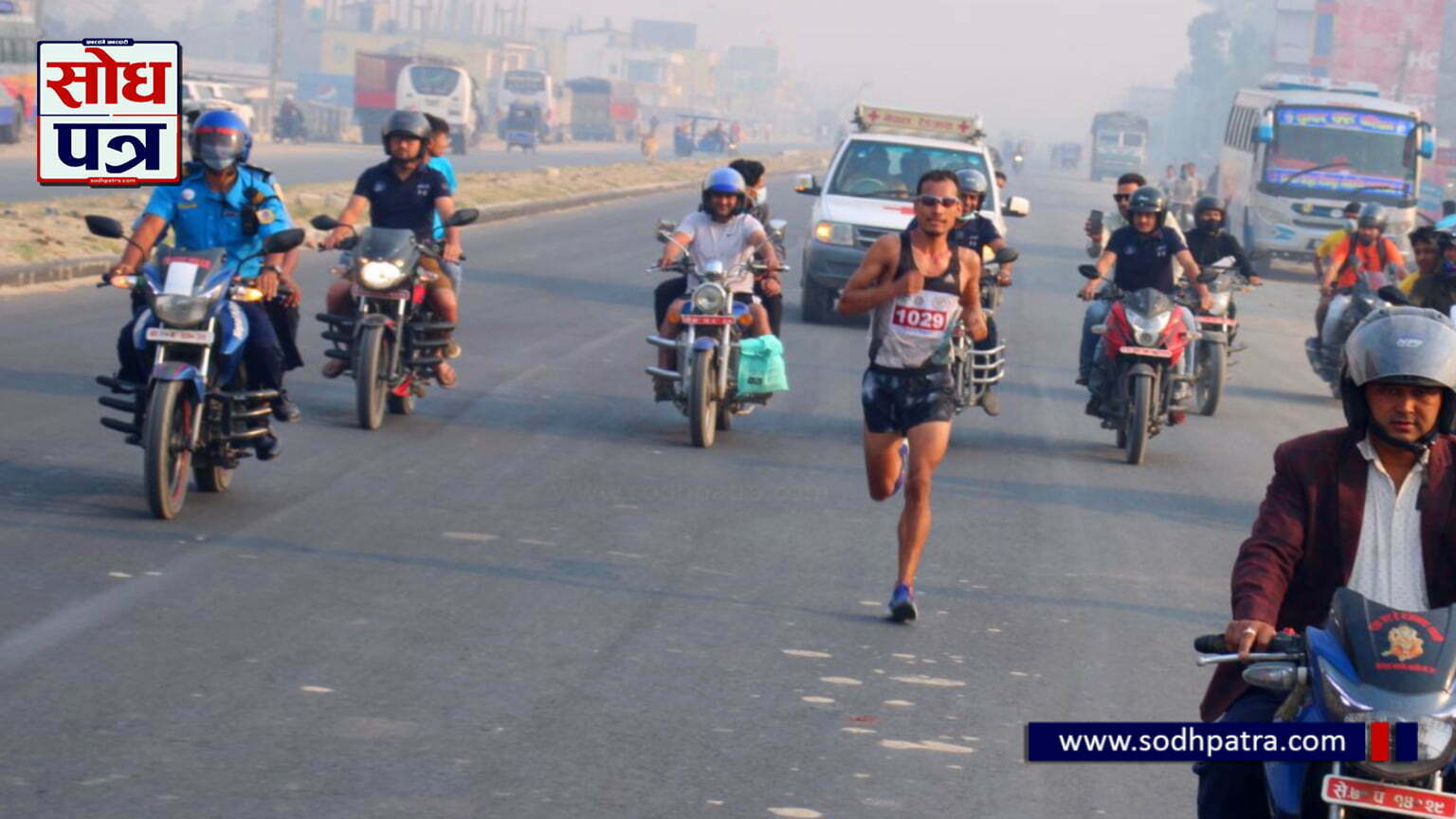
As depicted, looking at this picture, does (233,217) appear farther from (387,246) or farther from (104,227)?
(387,246)

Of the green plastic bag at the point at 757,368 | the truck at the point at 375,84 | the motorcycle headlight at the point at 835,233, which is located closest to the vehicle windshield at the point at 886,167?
the motorcycle headlight at the point at 835,233

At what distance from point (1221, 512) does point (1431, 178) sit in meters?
62.0

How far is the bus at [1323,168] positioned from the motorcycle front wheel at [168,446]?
93.8 feet

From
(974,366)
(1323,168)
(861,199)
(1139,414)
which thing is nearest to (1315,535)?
(1139,414)

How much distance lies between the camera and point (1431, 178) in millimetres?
69250

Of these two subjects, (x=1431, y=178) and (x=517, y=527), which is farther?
(x=1431, y=178)

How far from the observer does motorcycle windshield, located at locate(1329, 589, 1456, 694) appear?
329 centimetres

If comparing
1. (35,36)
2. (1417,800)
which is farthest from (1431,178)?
(1417,800)

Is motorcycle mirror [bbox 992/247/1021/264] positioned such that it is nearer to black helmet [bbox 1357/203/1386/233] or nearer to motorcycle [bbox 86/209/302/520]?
black helmet [bbox 1357/203/1386/233]

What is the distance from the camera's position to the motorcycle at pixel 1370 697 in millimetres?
3240

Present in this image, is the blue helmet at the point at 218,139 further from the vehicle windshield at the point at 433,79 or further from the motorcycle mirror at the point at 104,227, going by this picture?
the vehicle windshield at the point at 433,79

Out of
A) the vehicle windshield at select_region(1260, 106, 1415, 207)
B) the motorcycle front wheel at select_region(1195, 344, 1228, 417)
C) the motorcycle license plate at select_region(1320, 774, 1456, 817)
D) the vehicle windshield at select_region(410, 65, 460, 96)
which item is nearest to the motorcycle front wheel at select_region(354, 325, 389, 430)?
the motorcycle front wheel at select_region(1195, 344, 1228, 417)

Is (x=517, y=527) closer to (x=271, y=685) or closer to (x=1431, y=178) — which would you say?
(x=271, y=685)

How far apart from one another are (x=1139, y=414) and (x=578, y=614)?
6058 mm
